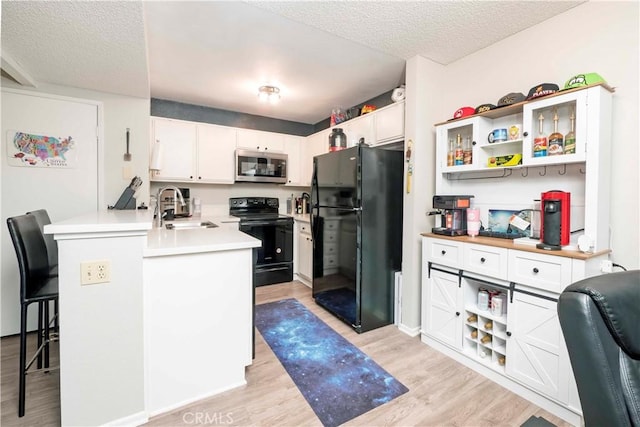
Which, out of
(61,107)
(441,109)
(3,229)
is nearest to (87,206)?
(3,229)

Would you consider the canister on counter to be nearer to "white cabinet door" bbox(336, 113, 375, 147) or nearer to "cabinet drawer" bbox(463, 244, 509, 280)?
"cabinet drawer" bbox(463, 244, 509, 280)

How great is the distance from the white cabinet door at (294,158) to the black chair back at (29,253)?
9.56ft

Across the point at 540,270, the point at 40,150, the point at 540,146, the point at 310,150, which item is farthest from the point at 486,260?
the point at 40,150

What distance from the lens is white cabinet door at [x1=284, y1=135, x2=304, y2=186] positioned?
13.9ft

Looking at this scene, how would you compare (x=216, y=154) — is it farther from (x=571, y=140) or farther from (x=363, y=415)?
(x=571, y=140)

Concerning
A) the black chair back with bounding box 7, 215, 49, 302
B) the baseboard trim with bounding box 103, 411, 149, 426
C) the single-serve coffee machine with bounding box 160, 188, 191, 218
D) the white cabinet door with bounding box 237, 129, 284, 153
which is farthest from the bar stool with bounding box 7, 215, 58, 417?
the white cabinet door with bounding box 237, 129, 284, 153

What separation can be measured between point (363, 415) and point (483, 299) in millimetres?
1192

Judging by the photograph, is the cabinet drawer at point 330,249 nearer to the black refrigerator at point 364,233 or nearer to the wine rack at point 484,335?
the black refrigerator at point 364,233

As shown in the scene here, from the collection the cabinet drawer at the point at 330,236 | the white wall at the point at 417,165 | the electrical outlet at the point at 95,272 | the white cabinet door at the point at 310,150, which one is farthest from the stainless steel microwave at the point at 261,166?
the electrical outlet at the point at 95,272

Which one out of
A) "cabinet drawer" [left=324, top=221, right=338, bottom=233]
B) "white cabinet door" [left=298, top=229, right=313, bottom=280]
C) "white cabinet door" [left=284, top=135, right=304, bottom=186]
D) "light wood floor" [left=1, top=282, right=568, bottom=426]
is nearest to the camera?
"light wood floor" [left=1, top=282, right=568, bottom=426]

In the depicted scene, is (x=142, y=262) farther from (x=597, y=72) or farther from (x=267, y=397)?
(x=597, y=72)

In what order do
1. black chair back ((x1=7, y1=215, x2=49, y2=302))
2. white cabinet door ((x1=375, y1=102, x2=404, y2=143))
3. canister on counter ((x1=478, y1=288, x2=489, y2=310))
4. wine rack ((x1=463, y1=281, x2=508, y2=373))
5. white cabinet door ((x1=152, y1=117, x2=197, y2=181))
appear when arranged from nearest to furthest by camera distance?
black chair back ((x1=7, y1=215, x2=49, y2=302)) → wine rack ((x1=463, y1=281, x2=508, y2=373)) → canister on counter ((x1=478, y1=288, x2=489, y2=310)) → white cabinet door ((x1=375, y1=102, x2=404, y2=143)) → white cabinet door ((x1=152, y1=117, x2=197, y2=181))

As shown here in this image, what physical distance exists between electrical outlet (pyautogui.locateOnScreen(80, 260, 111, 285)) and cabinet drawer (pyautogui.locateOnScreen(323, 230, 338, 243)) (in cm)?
196

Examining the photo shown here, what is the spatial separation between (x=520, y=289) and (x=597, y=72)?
4.79 ft
